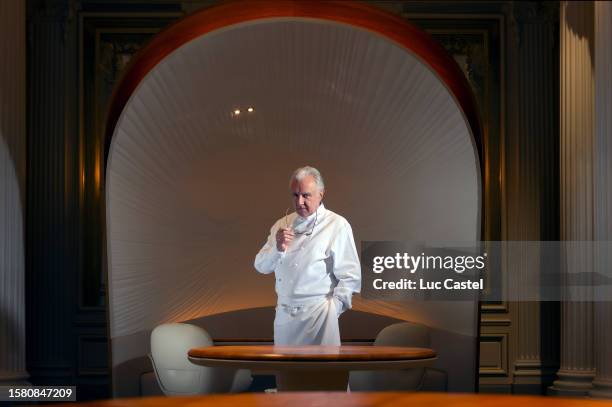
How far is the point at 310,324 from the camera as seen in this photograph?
411 cm

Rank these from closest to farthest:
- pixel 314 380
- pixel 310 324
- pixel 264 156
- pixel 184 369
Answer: pixel 314 380 < pixel 310 324 < pixel 184 369 < pixel 264 156

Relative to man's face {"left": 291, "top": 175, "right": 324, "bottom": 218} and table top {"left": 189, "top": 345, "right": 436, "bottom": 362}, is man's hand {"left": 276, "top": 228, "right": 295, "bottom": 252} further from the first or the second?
table top {"left": 189, "top": 345, "right": 436, "bottom": 362}

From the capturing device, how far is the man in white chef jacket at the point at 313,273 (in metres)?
4.08

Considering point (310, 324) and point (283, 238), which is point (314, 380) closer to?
point (310, 324)

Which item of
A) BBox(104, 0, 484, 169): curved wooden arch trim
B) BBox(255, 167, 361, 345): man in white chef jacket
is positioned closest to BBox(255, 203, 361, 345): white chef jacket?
BBox(255, 167, 361, 345): man in white chef jacket

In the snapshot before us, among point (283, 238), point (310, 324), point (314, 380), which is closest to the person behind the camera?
point (314, 380)

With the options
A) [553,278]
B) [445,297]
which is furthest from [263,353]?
[553,278]

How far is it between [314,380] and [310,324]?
3.71ft

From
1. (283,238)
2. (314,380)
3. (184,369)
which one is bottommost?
(184,369)

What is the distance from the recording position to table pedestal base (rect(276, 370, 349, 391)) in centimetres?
298

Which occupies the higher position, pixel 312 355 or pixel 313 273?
pixel 313 273

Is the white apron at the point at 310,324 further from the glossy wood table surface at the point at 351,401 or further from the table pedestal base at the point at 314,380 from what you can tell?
the glossy wood table surface at the point at 351,401

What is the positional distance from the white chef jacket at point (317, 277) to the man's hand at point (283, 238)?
0.02 meters

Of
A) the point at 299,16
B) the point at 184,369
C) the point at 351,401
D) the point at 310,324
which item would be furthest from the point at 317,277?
the point at 351,401
